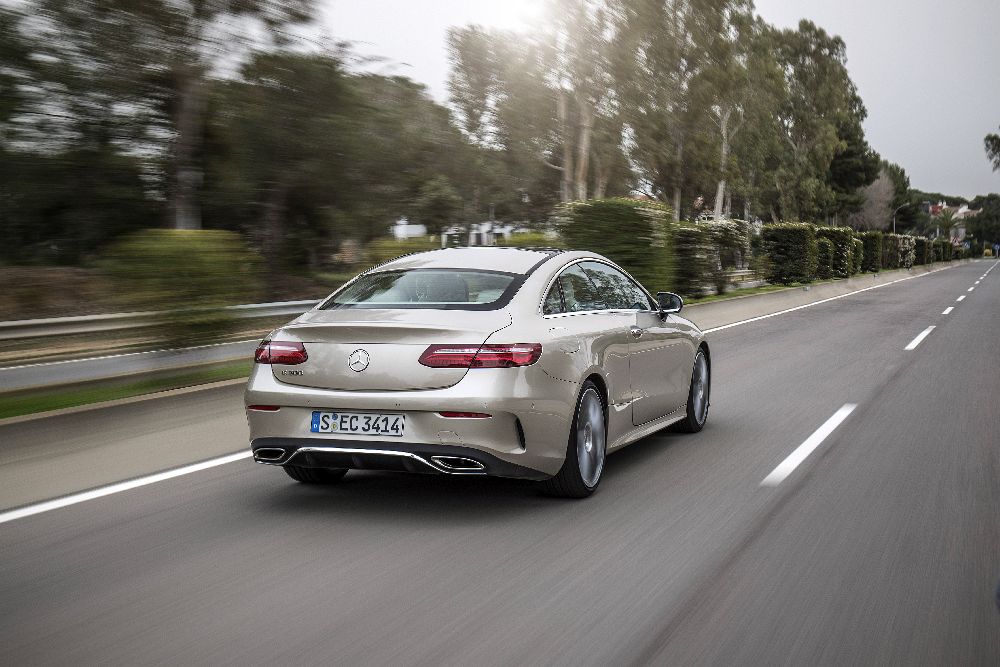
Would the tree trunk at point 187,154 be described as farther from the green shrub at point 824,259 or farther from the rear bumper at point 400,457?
the green shrub at point 824,259

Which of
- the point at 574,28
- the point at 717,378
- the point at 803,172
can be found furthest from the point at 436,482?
the point at 803,172

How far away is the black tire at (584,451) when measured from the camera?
6426 mm

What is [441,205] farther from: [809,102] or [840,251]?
[809,102]

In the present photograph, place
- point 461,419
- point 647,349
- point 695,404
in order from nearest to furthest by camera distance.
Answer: point 461,419 → point 647,349 → point 695,404

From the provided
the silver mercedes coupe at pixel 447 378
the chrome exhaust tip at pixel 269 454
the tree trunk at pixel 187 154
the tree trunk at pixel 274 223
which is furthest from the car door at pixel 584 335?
the tree trunk at pixel 274 223

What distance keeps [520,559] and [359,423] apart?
123 centimetres

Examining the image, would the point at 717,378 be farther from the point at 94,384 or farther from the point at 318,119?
the point at 318,119

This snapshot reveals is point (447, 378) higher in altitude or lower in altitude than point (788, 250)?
higher

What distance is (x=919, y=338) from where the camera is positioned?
19.6 metres

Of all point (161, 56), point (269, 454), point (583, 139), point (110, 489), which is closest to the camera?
point (269, 454)

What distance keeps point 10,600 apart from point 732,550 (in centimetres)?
320

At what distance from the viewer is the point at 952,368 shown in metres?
14.5

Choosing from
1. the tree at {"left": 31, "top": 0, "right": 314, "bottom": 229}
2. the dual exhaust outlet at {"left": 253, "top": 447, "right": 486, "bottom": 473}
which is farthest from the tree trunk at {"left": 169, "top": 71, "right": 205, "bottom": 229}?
the dual exhaust outlet at {"left": 253, "top": 447, "right": 486, "bottom": 473}

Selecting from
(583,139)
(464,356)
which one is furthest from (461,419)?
(583,139)
